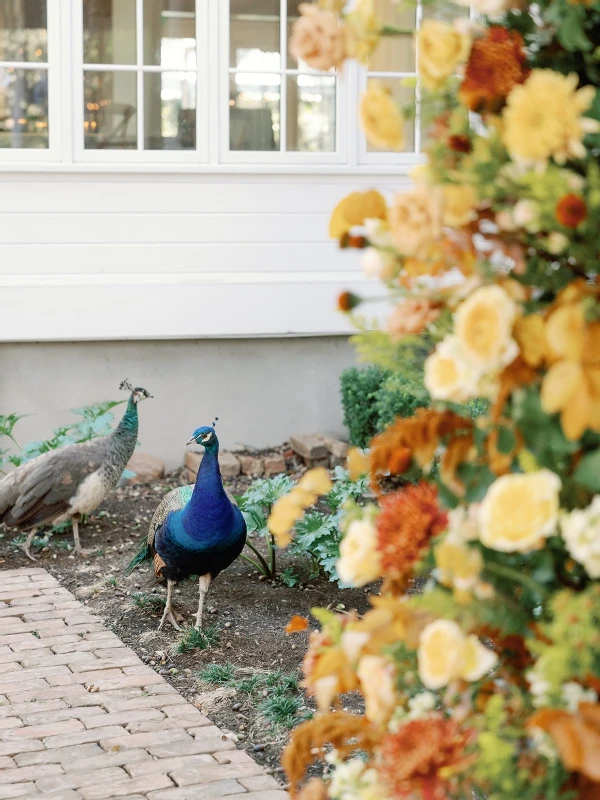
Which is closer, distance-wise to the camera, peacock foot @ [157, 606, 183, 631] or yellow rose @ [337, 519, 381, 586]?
yellow rose @ [337, 519, 381, 586]

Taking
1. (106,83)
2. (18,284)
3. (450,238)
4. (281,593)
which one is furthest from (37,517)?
(450,238)

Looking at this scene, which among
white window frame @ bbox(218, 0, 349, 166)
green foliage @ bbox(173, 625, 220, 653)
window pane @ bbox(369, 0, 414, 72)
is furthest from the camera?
window pane @ bbox(369, 0, 414, 72)

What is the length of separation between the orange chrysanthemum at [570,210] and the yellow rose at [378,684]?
0.75 m

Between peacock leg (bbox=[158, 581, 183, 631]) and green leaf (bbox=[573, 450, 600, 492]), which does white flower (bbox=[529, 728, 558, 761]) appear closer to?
green leaf (bbox=[573, 450, 600, 492])

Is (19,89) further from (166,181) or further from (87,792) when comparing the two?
(87,792)

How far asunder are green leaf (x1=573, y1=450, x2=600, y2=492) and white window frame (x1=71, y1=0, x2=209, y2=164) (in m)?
6.22

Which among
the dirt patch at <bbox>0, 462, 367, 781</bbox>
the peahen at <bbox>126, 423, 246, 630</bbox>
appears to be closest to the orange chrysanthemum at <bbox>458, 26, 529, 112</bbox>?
the dirt patch at <bbox>0, 462, 367, 781</bbox>

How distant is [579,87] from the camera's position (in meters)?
1.75

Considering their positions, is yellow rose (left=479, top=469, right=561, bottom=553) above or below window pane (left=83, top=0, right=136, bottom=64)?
below

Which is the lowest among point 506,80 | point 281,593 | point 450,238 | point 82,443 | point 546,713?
point 281,593

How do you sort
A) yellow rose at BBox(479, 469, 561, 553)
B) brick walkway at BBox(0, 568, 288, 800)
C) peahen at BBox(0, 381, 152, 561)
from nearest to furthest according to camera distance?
1. yellow rose at BBox(479, 469, 561, 553)
2. brick walkway at BBox(0, 568, 288, 800)
3. peahen at BBox(0, 381, 152, 561)

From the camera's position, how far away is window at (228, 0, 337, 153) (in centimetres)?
756

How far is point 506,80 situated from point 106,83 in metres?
6.19

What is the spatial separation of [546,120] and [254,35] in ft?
21.1
